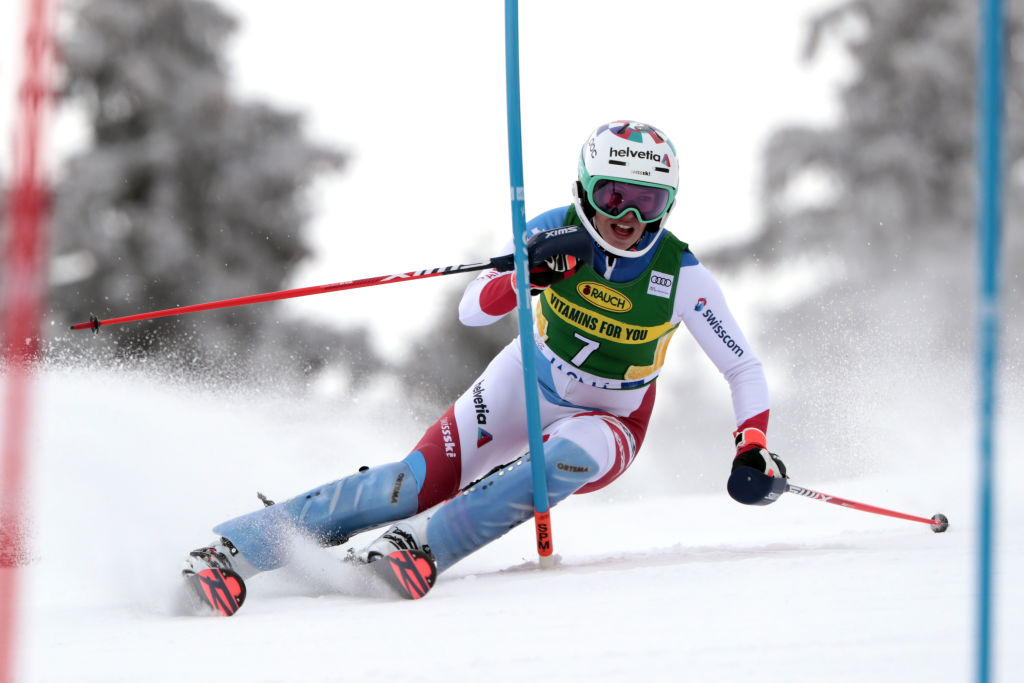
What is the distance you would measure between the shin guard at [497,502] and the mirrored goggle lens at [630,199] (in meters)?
0.77

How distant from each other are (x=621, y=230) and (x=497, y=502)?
981 mm

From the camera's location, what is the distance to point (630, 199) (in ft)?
11.2

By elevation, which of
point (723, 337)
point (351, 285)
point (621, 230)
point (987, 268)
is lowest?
point (723, 337)

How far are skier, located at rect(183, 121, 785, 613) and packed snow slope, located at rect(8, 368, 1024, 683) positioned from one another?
17 centimetres

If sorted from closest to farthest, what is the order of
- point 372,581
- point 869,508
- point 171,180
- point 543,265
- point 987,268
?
point 987,268 → point 372,581 → point 543,265 → point 869,508 → point 171,180

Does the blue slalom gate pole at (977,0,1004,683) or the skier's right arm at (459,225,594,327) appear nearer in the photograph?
the blue slalom gate pole at (977,0,1004,683)

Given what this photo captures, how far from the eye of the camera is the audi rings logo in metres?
3.49

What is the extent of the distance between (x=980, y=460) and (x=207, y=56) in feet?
→ 44.5

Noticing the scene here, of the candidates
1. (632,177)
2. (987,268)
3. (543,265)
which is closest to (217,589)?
(543,265)

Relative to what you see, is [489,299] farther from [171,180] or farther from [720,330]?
[171,180]

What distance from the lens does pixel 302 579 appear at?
320cm

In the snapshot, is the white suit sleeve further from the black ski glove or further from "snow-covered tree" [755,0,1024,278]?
A: "snow-covered tree" [755,0,1024,278]

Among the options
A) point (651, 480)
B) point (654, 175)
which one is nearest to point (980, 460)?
point (654, 175)

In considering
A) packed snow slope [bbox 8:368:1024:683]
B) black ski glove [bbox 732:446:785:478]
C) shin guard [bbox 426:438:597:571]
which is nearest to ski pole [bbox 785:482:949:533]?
packed snow slope [bbox 8:368:1024:683]
